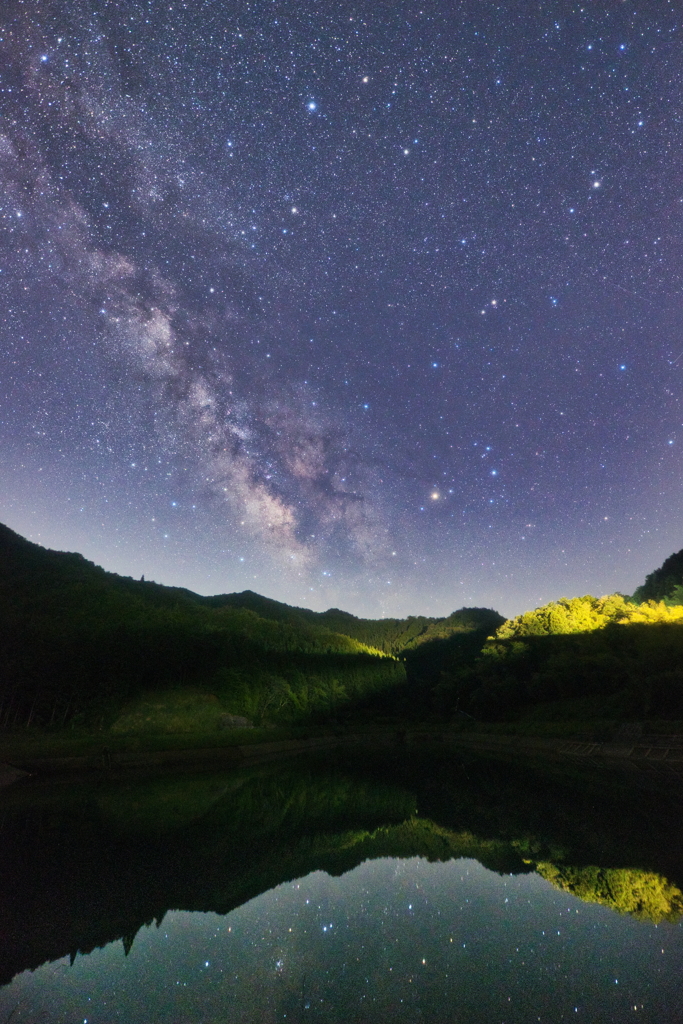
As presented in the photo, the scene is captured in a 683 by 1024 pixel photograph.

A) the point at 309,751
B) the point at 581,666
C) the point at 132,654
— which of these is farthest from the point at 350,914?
the point at 581,666

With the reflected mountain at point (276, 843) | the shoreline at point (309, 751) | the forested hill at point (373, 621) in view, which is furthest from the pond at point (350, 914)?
the forested hill at point (373, 621)

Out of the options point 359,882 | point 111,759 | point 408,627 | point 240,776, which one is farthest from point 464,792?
point 408,627

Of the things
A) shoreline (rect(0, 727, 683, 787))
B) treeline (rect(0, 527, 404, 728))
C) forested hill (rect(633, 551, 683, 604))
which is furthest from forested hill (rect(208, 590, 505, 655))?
shoreline (rect(0, 727, 683, 787))

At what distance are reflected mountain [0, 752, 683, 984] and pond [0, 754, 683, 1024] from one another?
5cm

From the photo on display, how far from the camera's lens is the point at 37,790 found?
16.8 metres

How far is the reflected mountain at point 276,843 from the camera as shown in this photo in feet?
18.4

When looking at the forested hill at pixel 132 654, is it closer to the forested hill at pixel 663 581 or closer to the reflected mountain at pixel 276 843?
the reflected mountain at pixel 276 843

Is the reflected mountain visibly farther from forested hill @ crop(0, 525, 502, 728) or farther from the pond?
forested hill @ crop(0, 525, 502, 728)

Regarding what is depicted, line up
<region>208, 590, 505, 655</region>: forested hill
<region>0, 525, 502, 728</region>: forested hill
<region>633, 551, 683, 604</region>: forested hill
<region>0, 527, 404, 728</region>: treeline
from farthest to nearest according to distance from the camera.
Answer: <region>208, 590, 505, 655</region>: forested hill, <region>633, 551, 683, 604</region>: forested hill, <region>0, 525, 502, 728</region>: forested hill, <region>0, 527, 404, 728</region>: treeline

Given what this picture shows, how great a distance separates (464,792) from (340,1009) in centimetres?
1162

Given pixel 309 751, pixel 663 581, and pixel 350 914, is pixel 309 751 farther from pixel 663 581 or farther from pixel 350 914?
pixel 663 581

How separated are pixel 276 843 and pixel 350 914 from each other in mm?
3698

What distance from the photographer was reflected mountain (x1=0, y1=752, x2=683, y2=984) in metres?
5.61

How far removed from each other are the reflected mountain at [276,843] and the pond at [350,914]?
1.8 inches
